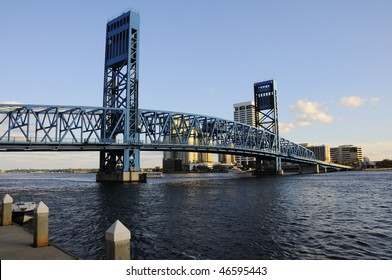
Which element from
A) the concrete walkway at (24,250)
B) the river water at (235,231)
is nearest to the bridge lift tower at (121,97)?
the river water at (235,231)

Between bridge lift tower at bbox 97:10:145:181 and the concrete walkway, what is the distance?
6963cm

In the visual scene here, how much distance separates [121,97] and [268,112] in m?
85.7

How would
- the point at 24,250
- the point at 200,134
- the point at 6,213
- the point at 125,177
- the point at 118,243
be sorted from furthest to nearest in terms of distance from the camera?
the point at 200,134 < the point at 125,177 < the point at 6,213 < the point at 24,250 < the point at 118,243

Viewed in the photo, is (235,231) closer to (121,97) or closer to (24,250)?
(24,250)

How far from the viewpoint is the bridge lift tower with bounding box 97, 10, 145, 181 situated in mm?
86500

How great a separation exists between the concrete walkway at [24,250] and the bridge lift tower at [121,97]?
69630mm

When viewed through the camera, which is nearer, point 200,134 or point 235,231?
point 235,231

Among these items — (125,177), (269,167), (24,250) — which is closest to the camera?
(24,250)

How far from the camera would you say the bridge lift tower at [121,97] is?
284 feet

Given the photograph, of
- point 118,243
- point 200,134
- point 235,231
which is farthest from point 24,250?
point 200,134

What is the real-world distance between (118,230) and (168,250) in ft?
29.1

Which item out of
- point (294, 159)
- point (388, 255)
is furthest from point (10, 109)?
point (294, 159)

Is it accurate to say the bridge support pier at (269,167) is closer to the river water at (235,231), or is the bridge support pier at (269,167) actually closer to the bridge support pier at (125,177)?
the bridge support pier at (125,177)

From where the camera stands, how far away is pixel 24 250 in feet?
42.9
